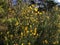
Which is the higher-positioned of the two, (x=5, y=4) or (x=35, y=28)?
(x=5, y=4)

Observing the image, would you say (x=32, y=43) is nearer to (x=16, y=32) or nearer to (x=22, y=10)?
(x=16, y=32)

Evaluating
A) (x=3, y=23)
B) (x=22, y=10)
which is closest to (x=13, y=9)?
(x=22, y=10)

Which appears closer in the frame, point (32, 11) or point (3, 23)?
point (3, 23)

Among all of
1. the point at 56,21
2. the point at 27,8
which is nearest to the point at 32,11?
Answer: the point at 27,8

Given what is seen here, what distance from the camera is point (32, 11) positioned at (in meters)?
8.05

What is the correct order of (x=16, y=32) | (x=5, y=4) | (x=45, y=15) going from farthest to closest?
(x=45, y=15), (x=5, y=4), (x=16, y=32)

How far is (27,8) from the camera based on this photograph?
26.1ft

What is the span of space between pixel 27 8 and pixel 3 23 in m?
1.02

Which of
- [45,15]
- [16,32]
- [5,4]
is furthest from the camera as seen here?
[45,15]

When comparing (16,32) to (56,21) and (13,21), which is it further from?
(56,21)

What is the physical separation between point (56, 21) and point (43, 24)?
1.33 ft

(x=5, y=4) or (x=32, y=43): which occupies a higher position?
(x=5, y=4)

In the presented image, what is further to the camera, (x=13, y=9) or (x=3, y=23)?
(x=13, y=9)

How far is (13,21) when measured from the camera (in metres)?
7.25
